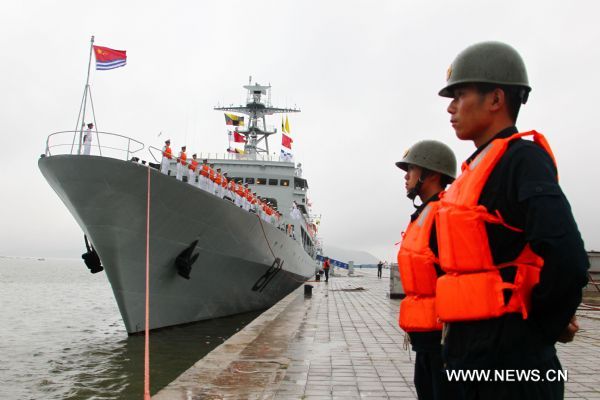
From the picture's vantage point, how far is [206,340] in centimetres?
1039

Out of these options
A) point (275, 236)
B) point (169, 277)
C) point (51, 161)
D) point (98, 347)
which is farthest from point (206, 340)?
point (275, 236)

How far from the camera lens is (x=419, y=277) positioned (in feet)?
7.58

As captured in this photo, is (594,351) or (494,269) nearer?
(494,269)

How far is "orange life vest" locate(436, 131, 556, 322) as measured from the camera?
139 cm

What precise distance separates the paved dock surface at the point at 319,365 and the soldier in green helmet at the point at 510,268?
278cm

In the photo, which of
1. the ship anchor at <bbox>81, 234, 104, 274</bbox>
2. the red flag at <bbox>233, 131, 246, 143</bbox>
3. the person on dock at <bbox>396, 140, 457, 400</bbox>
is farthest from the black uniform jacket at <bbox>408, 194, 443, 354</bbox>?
the red flag at <bbox>233, 131, 246, 143</bbox>

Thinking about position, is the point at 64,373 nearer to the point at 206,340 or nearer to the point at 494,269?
the point at 206,340

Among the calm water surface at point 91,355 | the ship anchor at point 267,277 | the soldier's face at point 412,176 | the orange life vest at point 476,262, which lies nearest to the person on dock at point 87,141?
the calm water surface at point 91,355

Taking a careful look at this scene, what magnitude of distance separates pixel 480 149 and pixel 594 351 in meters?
5.97

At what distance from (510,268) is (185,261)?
32.5ft

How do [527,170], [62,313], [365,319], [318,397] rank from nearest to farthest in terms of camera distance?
1. [527,170]
2. [318,397]
3. [365,319]
4. [62,313]

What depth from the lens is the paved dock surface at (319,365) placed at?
4.13 meters

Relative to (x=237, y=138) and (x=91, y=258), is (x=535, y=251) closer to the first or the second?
(x=91, y=258)

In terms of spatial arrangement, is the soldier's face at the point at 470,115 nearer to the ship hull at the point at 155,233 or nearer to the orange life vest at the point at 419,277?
A: the orange life vest at the point at 419,277
